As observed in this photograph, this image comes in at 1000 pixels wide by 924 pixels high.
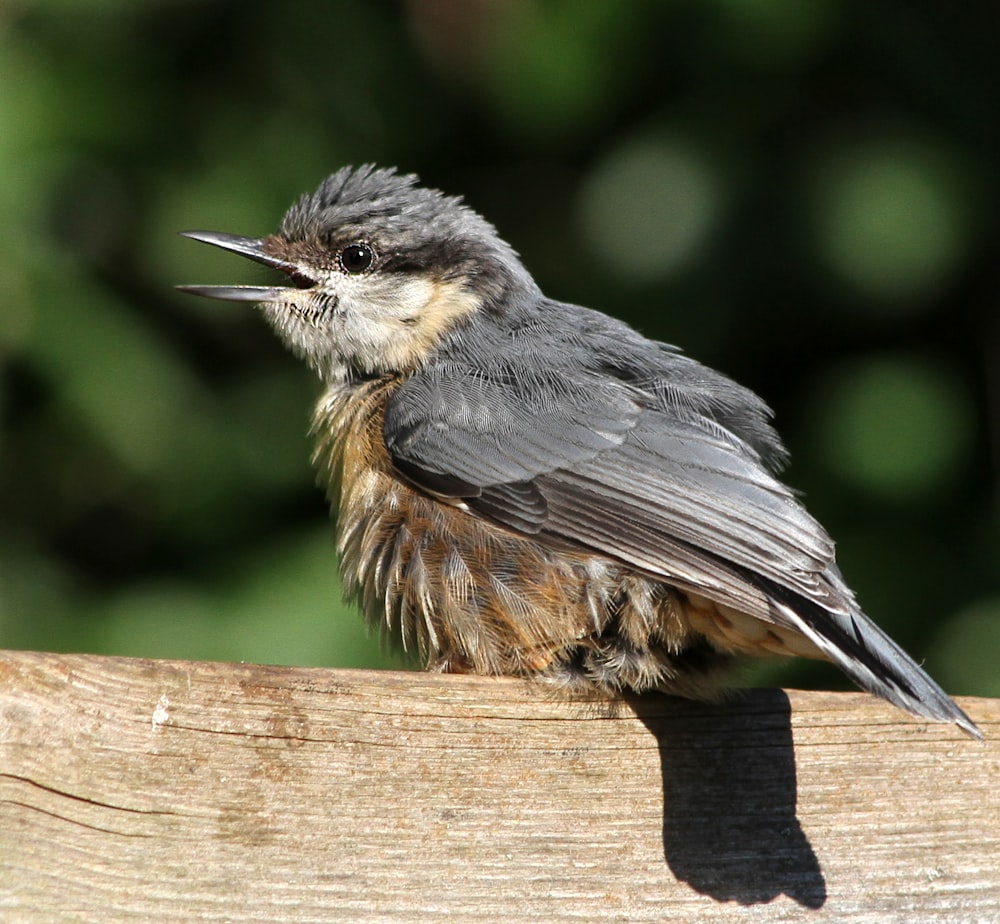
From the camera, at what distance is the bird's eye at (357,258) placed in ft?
10.4

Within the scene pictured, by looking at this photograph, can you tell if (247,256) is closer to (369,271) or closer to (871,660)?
(369,271)

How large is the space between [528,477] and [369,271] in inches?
31.6

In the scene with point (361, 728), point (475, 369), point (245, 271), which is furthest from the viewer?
point (245, 271)

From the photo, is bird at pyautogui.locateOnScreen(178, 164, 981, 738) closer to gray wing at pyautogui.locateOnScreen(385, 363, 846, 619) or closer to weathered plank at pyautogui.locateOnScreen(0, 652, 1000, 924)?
gray wing at pyautogui.locateOnScreen(385, 363, 846, 619)

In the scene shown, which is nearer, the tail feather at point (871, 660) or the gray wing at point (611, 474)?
the tail feather at point (871, 660)

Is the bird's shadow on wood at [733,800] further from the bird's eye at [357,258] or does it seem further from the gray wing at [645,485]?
the bird's eye at [357,258]

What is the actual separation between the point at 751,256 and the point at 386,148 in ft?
4.07

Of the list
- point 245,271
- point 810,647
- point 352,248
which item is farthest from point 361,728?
point 245,271

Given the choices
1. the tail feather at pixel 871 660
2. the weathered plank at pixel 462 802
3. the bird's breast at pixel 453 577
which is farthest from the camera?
the bird's breast at pixel 453 577

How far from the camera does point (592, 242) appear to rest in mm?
4438

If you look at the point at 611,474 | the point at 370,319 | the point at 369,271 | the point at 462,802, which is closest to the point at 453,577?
the point at 611,474

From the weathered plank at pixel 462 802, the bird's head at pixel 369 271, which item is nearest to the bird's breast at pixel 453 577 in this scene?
the weathered plank at pixel 462 802

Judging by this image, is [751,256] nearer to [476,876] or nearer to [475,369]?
[475,369]

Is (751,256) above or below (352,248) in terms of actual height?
above
